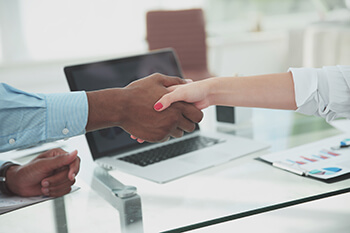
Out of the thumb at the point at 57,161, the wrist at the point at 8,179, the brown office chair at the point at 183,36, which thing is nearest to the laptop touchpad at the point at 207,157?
the thumb at the point at 57,161

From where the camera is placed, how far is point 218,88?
126 cm

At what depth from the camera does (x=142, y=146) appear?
142 cm

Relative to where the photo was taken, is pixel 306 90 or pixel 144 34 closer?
pixel 306 90

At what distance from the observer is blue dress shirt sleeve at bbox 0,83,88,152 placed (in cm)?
109

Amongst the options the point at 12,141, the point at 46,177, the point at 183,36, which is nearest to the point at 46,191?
the point at 46,177

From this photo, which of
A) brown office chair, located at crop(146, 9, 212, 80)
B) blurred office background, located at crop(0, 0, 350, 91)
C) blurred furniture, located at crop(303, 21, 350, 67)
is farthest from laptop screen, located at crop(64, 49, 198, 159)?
blurred furniture, located at crop(303, 21, 350, 67)

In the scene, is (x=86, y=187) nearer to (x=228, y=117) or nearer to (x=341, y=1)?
(x=228, y=117)

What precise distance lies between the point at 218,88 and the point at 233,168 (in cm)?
23

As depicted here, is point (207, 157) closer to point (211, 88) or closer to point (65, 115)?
point (211, 88)

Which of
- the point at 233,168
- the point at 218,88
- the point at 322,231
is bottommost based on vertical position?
the point at 322,231

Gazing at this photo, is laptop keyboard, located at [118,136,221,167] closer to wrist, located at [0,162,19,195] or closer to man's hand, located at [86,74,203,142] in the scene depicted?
man's hand, located at [86,74,203,142]

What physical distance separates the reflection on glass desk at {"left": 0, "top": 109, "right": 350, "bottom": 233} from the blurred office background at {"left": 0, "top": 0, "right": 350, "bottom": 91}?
285cm

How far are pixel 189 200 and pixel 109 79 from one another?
55cm

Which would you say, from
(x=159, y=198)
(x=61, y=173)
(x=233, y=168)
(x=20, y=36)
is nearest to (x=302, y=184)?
(x=233, y=168)
